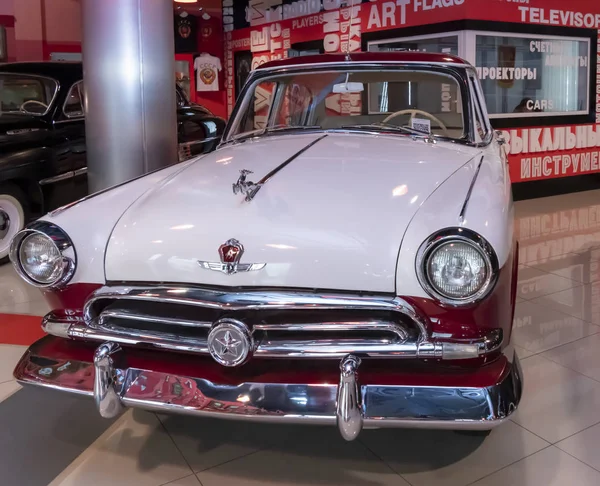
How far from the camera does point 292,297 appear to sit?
5.87 ft

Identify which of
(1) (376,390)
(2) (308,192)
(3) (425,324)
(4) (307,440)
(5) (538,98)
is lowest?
(4) (307,440)

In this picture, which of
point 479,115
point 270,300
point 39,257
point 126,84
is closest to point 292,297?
point 270,300

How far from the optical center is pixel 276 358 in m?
1.85

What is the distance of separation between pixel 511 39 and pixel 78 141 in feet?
15.1

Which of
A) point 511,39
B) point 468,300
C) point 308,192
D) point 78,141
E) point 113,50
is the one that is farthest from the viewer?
point 511,39

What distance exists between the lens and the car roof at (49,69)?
17.3 feet

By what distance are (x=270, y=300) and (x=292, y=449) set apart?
0.74 metres

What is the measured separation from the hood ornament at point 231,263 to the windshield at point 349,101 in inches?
47.5

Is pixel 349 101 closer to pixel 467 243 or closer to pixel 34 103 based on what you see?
pixel 467 243

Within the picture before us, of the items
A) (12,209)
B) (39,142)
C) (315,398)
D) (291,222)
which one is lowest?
(315,398)

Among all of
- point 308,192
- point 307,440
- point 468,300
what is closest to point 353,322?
point 468,300

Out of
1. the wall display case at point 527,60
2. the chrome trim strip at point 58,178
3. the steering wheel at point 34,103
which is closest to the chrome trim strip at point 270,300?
the chrome trim strip at point 58,178

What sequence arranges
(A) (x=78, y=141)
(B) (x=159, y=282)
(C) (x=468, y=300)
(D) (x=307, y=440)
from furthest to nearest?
(A) (x=78, y=141) → (D) (x=307, y=440) → (B) (x=159, y=282) → (C) (x=468, y=300)

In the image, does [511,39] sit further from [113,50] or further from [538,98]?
[113,50]
